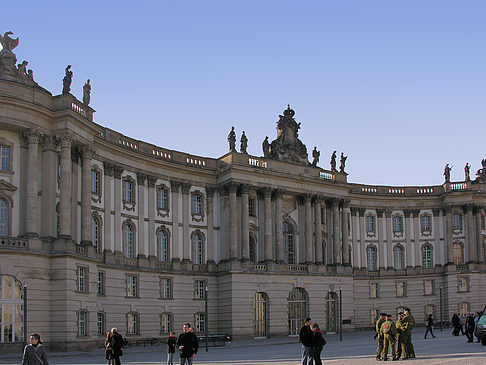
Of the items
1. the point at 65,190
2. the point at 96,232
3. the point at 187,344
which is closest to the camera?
the point at 187,344

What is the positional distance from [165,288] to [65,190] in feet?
56.0

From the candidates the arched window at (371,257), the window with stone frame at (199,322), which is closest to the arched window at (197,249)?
the window with stone frame at (199,322)

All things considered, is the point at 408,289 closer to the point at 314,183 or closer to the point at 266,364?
the point at 314,183

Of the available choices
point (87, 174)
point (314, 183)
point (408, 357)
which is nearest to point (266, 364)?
point (408, 357)

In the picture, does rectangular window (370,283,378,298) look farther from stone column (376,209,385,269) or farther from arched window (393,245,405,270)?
arched window (393,245,405,270)

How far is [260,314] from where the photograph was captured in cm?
6469

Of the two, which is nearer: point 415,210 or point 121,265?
point 121,265

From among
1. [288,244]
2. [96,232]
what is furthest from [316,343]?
[288,244]

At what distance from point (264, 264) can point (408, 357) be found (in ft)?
112

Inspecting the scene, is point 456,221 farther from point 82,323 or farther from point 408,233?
point 82,323

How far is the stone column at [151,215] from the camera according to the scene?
59812 millimetres

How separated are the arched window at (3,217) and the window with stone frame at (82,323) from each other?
750 centimetres

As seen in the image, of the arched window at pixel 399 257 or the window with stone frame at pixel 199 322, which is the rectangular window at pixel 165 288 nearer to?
the window with stone frame at pixel 199 322

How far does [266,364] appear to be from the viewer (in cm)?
3322
